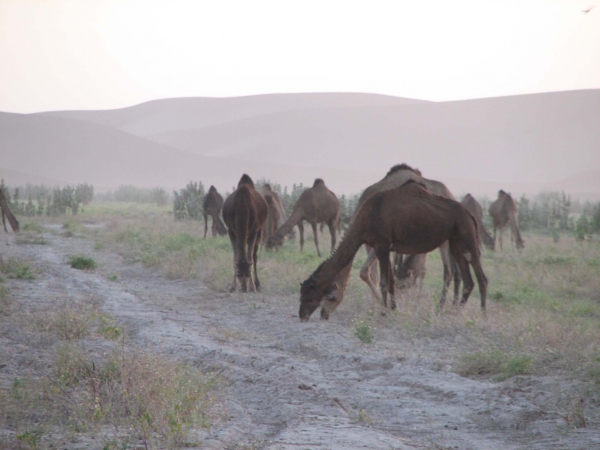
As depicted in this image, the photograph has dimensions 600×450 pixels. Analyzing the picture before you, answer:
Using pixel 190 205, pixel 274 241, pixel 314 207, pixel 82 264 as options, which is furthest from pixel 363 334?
pixel 190 205

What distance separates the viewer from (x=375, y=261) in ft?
36.2

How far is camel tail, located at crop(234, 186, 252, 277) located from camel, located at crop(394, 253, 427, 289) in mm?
2899

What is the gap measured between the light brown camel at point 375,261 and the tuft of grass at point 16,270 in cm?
632

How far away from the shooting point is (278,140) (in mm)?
142125

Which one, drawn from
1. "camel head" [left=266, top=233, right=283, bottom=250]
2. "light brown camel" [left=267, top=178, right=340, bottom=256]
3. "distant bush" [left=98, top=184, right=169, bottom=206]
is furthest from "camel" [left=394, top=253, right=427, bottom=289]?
"distant bush" [left=98, top=184, right=169, bottom=206]

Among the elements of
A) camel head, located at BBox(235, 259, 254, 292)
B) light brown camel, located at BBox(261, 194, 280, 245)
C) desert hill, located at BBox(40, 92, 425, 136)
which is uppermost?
desert hill, located at BBox(40, 92, 425, 136)

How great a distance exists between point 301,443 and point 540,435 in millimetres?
1929

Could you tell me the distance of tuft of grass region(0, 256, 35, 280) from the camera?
41.6 feet

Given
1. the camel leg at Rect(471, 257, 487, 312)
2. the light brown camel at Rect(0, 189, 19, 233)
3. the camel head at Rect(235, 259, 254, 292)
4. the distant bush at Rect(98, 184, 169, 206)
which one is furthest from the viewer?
the distant bush at Rect(98, 184, 169, 206)

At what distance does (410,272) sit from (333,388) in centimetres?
584

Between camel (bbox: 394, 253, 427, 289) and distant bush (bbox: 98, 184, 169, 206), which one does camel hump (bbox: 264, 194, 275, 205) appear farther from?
distant bush (bbox: 98, 184, 169, 206)

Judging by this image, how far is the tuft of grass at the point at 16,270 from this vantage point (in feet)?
41.6

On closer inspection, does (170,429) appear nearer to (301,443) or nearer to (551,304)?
(301,443)

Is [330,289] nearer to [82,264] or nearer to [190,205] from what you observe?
[82,264]
